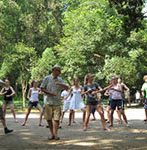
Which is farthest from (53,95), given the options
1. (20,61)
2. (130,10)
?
(20,61)

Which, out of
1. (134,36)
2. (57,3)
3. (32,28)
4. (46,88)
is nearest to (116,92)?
(46,88)

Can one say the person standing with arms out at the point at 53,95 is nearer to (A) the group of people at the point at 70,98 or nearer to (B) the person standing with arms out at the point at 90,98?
(A) the group of people at the point at 70,98

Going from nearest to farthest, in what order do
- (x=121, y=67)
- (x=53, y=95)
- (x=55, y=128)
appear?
(x=55, y=128) → (x=53, y=95) → (x=121, y=67)

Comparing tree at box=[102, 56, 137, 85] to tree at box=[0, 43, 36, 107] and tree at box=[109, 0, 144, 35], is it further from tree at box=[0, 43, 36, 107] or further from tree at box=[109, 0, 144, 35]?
tree at box=[109, 0, 144, 35]

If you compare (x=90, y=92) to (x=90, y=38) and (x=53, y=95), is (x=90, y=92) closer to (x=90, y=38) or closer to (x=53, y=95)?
(x=53, y=95)

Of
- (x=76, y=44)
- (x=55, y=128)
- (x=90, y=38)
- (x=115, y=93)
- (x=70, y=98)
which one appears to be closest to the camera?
(x=55, y=128)

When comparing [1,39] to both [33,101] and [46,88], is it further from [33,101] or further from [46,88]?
[46,88]

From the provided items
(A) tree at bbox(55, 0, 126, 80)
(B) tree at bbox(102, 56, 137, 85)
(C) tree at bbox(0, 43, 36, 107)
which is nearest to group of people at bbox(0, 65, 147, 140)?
(B) tree at bbox(102, 56, 137, 85)

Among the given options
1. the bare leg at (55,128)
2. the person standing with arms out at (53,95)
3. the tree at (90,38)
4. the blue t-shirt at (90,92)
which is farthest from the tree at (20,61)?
the bare leg at (55,128)

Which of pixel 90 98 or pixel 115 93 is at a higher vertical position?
pixel 115 93

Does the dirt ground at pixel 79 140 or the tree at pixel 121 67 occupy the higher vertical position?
the tree at pixel 121 67

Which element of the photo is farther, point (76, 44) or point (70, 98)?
point (76, 44)

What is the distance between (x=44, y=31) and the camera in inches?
2453

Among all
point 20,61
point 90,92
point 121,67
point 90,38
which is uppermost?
point 90,38
